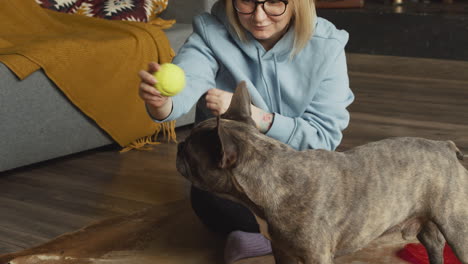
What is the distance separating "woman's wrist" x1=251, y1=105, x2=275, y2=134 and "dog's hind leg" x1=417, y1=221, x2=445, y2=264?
0.46 m

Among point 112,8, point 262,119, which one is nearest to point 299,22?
point 262,119

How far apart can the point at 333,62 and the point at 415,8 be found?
4003 mm

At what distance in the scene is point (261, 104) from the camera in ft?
6.22

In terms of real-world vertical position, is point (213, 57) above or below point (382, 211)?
above

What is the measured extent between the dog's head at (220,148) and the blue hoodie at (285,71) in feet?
1.52

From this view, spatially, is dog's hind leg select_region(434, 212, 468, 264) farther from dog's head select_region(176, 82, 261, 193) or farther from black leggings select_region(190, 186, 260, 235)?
black leggings select_region(190, 186, 260, 235)

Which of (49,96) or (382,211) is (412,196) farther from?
(49,96)

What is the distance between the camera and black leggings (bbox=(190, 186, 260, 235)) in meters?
1.98

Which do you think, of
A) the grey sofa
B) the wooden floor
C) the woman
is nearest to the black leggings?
the woman

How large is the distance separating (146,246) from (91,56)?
3.57ft

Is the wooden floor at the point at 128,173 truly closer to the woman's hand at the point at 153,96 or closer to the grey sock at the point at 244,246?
the grey sock at the point at 244,246

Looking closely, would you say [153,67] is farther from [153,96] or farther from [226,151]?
[226,151]

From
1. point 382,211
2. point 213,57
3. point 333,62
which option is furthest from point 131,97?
point 382,211

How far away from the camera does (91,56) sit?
283 centimetres
